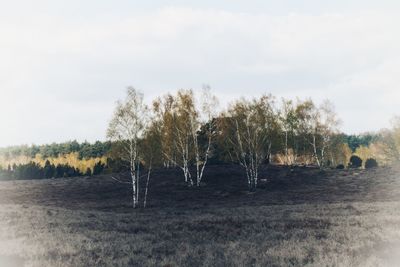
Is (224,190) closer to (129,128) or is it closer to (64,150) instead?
(129,128)

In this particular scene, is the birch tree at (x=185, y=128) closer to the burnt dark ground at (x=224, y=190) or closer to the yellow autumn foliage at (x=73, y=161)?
the burnt dark ground at (x=224, y=190)

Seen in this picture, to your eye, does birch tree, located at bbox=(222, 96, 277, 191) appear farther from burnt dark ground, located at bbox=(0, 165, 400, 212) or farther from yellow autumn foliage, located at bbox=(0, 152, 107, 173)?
yellow autumn foliage, located at bbox=(0, 152, 107, 173)

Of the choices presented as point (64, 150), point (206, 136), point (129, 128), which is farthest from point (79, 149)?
point (129, 128)

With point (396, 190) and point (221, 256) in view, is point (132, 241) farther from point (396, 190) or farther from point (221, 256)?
point (396, 190)

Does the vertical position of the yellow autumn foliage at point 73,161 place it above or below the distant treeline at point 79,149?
below

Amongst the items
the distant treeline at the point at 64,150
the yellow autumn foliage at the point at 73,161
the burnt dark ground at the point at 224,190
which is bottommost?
the burnt dark ground at the point at 224,190

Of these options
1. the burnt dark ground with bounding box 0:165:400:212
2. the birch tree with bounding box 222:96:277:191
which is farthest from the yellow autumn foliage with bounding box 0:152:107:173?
the birch tree with bounding box 222:96:277:191

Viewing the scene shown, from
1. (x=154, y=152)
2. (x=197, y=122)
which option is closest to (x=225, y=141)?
(x=197, y=122)

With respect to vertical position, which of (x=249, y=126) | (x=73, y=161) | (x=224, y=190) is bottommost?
(x=224, y=190)

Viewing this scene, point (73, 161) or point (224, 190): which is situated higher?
point (73, 161)

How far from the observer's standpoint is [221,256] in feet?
42.1

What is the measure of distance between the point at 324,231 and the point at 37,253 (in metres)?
12.7

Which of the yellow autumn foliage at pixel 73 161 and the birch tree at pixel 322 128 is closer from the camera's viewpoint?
the birch tree at pixel 322 128

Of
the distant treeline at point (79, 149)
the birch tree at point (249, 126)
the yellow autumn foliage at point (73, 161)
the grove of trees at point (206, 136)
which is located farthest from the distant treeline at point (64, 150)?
the birch tree at point (249, 126)
